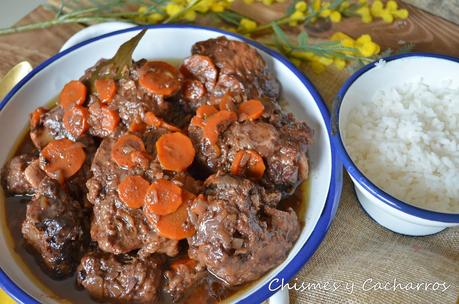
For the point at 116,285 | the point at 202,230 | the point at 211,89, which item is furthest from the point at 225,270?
the point at 211,89

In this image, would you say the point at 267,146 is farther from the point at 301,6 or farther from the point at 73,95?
A: the point at 301,6

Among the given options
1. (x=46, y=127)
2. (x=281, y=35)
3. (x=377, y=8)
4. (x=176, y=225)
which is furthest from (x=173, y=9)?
(x=176, y=225)

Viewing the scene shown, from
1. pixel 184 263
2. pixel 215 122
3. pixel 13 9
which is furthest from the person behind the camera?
pixel 13 9

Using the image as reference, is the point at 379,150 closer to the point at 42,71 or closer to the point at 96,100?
the point at 96,100

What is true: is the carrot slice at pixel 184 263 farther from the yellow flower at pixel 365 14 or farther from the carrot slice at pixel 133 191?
the yellow flower at pixel 365 14

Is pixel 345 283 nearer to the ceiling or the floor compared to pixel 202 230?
nearer to the floor

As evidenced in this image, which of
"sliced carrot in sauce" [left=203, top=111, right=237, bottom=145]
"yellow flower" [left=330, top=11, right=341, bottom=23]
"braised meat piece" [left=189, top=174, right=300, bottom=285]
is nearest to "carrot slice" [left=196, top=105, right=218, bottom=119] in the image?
"sliced carrot in sauce" [left=203, top=111, right=237, bottom=145]

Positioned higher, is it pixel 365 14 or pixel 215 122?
pixel 215 122
